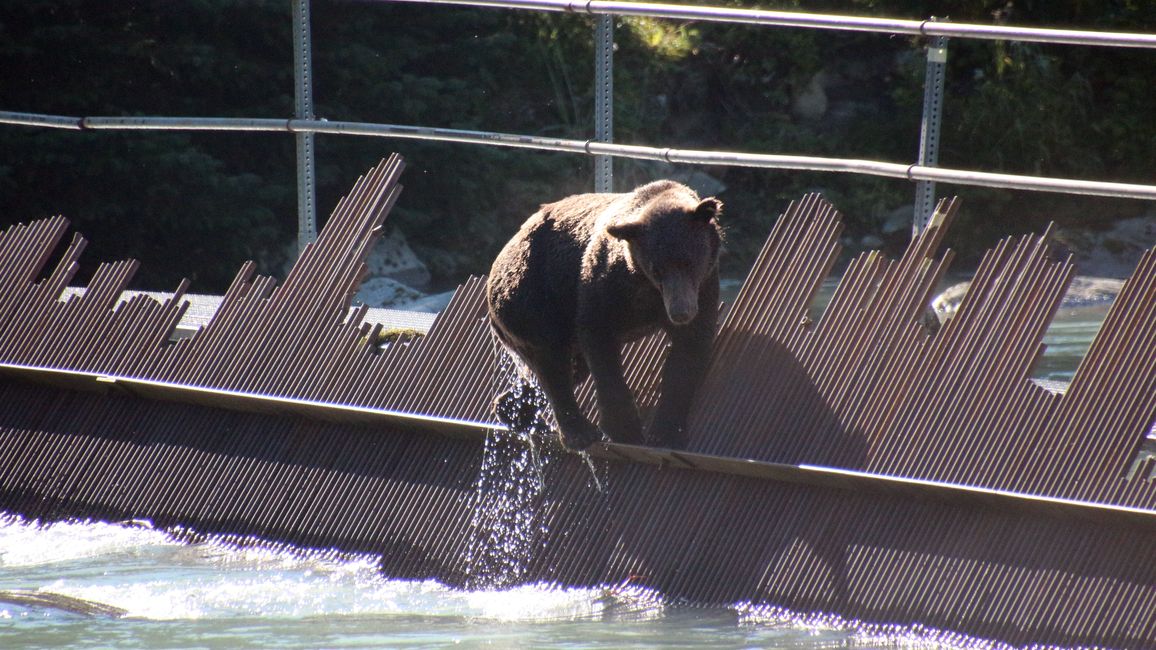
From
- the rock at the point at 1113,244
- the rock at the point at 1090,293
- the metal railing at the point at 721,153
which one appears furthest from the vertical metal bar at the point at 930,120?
the rock at the point at 1113,244

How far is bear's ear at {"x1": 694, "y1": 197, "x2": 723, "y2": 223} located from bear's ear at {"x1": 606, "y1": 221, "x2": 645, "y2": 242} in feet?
0.58

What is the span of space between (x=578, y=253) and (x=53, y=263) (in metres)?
10.5

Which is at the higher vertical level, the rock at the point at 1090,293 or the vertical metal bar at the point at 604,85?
the vertical metal bar at the point at 604,85

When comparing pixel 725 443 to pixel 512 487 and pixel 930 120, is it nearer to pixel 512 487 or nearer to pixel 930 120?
pixel 512 487

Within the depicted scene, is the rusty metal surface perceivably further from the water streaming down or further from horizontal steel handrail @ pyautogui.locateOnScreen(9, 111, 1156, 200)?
horizontal steel handrail @ pyautogui.locateOnScreen(9, 111, 1156, 200)

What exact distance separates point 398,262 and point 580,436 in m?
11.3

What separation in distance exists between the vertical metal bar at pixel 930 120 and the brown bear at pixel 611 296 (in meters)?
0.67

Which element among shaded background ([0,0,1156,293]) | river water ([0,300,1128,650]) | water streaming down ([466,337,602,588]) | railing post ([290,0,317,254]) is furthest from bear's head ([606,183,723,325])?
shaded background ([0,0,1156,293])

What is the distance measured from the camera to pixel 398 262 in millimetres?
16078

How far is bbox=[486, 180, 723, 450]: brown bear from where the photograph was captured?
451 cm

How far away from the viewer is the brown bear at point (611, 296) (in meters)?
4.51

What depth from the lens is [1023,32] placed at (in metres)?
4.30

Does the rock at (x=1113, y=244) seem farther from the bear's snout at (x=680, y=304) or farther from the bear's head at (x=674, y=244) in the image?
the bear's snout at (x=680, y=304)

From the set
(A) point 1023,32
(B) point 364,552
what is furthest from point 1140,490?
(B) point 364,552
